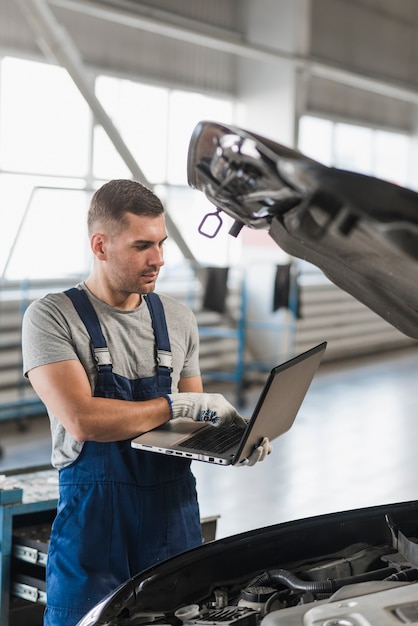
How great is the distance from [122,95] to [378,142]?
5133 millimetres

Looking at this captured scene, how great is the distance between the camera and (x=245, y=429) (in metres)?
2.04

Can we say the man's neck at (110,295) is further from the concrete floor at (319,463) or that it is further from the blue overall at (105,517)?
the concrete floor at (319,463)

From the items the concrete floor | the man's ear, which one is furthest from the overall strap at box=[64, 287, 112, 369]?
the concrete floor

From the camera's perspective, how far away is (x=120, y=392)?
2086mm

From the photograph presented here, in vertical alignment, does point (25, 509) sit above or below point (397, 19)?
below

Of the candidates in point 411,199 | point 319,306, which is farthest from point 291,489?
point 319,306

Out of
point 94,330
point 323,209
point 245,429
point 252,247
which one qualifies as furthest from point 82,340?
point 252,247

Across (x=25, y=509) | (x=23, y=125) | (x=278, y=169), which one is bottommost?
(x=25, y=509)

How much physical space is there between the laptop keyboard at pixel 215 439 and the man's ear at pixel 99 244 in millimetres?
473

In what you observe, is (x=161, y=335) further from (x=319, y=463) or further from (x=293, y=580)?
(x=319, y=463)

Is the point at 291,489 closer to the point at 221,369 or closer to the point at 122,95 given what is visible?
the point at 221,369

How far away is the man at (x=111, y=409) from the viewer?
2.00 meters

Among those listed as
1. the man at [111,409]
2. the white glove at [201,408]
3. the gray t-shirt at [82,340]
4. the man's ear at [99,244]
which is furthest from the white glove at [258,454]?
the man's ear at [99,244]

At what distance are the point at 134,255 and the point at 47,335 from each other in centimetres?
27
